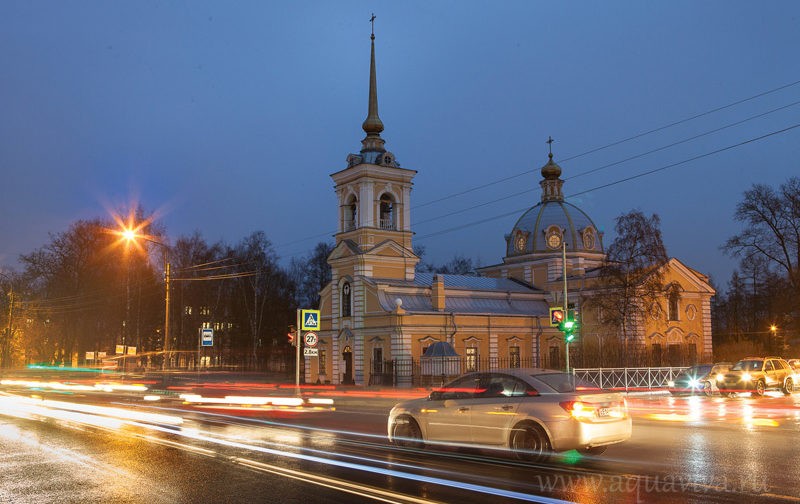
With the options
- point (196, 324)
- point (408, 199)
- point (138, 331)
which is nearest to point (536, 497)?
point (408, 199)

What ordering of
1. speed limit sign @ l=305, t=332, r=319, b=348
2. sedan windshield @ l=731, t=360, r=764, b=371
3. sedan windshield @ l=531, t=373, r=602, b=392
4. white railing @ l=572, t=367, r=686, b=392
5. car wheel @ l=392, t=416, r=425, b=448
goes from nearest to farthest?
sedan windshield @ l=531, t=373, r=602, b=392
car wheel @ l=392, t=416, r=425, b=448
speed limit sign @ l=305, t=332, r=319, b=348
sedan windshield @ l=731, t=360, r=764, b=371
white railing @ l=572, t=367, r=686, b=392

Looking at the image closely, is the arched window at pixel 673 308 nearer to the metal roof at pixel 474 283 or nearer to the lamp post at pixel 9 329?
the metal roof at pixel 474 283

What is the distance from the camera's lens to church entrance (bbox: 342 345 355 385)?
49.2 meters

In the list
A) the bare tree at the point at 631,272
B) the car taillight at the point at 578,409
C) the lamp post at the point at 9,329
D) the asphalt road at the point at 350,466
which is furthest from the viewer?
the lamp post at the point at 9,329

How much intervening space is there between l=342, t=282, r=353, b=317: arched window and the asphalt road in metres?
32.1

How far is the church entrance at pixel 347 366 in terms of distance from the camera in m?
49.2

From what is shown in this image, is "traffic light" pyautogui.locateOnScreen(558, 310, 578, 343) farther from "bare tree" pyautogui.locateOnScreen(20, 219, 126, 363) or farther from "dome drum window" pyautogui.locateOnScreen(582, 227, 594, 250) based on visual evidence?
"bare tree" pyautogui.locateOnScreen(20, 219, 126, 363)

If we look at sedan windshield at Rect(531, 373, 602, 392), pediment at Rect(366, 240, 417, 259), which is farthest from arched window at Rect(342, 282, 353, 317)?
sedan windshield at Rect(531, 373, 602, 392)

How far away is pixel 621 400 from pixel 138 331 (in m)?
56.3

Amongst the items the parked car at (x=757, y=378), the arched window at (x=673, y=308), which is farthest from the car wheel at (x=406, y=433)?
the arched window at (x=673, y=308)

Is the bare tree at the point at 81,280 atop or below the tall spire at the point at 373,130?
below

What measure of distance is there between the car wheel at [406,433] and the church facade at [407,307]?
96.6 ft

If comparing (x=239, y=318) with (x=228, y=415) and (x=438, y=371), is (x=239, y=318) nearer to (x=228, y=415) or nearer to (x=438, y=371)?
(x=438, y=371)

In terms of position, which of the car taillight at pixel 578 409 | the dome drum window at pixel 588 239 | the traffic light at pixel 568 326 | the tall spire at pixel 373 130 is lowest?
the car taillight at pixel 578 409
